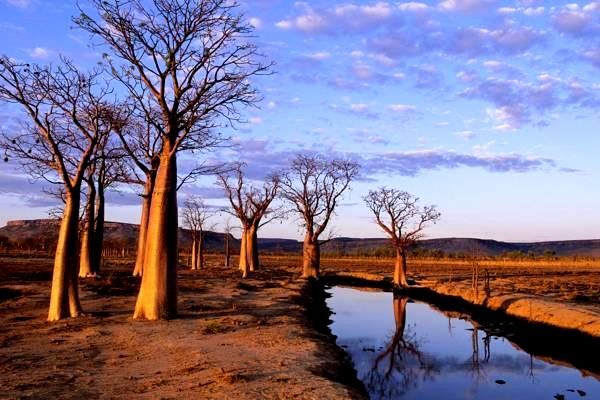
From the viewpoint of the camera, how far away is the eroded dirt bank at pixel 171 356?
744 centimetres

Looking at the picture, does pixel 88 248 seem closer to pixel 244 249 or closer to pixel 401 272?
pixel 244 249

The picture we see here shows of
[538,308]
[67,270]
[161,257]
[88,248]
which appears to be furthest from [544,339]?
[88,248]

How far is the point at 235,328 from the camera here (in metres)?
13.0

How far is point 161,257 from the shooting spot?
1340cm

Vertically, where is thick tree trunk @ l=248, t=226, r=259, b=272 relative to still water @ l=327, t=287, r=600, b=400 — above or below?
above

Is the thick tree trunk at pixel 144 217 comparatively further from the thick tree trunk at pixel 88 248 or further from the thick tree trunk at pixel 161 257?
the thick tree trunk at pixel 161 257

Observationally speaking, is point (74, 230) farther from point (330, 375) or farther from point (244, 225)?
point (244, 225)

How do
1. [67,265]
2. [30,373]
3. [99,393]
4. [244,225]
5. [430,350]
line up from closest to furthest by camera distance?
[99,393], [30,373], [67,265], [430,350], [244,225]

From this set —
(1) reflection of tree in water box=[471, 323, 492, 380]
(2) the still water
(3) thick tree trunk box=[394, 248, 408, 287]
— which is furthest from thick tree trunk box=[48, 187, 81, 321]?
(3) thick tree trunk box=[394, 248, 408, 287]

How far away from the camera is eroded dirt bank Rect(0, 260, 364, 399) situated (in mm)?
7441

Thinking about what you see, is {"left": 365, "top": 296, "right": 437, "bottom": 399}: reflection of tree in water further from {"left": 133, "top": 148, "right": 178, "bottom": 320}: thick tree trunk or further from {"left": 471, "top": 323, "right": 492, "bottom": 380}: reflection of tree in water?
{"left": 133, "top": 148, "right": 178, "bottom": 320}: thick tree trunk

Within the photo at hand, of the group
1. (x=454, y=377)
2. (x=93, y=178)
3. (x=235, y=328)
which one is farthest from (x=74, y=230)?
(x=93, y=178)

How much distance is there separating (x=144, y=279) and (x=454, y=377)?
6990 millimetres

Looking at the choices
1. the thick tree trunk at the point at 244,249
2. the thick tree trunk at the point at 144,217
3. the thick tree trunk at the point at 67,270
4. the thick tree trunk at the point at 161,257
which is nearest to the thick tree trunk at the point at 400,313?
the thick tree trunk at the point at 161,257
